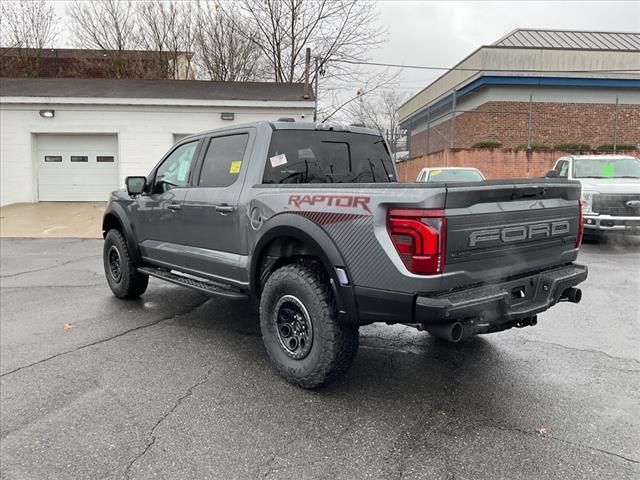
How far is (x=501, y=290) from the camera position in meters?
3.05

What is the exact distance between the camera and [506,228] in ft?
10.2

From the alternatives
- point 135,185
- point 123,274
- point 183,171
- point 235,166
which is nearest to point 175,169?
point 183,171

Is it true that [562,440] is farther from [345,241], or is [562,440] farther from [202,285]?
[202,285]

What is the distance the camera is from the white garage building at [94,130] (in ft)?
52.8

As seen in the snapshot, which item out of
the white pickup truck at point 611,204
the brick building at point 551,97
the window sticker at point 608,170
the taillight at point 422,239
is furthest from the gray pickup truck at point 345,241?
the brick building at point 551,97

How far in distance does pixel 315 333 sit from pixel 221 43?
26855mm

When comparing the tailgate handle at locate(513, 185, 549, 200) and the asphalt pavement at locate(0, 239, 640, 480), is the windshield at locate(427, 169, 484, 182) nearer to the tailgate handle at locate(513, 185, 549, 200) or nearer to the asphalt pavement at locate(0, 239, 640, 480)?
the asphalt pavement at locate(0, 239, 640, 480)

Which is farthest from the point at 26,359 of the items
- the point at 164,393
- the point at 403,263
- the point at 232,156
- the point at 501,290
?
the point at 501,290

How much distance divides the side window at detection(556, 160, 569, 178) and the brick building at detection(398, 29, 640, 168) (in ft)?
28.7

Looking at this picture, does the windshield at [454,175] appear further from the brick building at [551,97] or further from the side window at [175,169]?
the brick building at [551,97]

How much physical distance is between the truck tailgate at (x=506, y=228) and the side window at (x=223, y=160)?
2106 mm

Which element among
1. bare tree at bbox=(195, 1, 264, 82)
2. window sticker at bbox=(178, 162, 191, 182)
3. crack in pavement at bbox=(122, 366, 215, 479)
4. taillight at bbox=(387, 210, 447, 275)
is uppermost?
bare tree at bbox=(195, 1, 264, 82)

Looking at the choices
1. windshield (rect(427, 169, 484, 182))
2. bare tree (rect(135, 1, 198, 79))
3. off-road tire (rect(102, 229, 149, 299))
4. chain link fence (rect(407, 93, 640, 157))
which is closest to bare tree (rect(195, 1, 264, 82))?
bare tree (rect(135, 1, 198, 79))

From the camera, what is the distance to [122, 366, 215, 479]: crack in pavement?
2.67 metres
